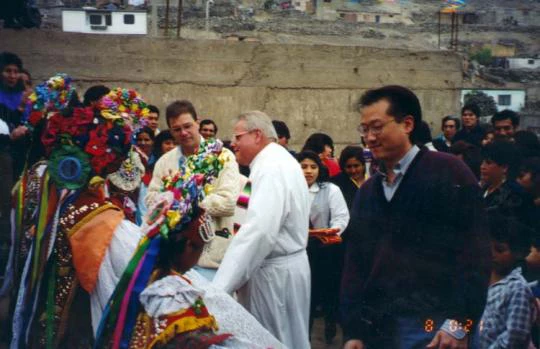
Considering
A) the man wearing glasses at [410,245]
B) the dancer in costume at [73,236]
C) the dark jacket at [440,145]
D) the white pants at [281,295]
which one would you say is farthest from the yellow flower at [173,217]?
the dark jacket at [440,145]

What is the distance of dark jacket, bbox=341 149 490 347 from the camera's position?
14.7 ft

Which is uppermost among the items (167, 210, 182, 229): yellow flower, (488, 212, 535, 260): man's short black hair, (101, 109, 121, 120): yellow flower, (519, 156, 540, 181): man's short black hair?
(101, 109, 121, 120): yellow flower


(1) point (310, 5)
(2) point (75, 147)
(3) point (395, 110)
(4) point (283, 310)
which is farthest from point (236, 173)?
(1) point (310, 5)

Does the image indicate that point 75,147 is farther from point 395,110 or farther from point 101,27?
point 101,27

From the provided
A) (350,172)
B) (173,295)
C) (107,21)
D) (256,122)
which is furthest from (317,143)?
(107,21)

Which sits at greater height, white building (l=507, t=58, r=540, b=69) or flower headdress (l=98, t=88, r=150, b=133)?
flower headdress (l=98, t=88, r=150, b=133)

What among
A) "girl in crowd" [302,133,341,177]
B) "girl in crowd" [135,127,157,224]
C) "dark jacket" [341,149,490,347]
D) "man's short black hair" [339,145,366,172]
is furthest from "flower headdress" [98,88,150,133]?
"girl in crowd" [302,133,341,177]

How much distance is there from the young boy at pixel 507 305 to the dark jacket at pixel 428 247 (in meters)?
0.59

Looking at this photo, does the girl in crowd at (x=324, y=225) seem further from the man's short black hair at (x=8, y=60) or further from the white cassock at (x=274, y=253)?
the man's short black hair at (x=8, y=60)

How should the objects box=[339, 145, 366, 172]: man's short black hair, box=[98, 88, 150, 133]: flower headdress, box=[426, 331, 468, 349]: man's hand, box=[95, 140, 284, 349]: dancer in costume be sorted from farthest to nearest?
box=[339, 145, 366, 172]: man's short black hair, box=[98, 88, 150, 133]: flower headdress, box=[426, 331, 468, 349]: man's hand, box=[95, 140, 284, 349]: dancer in costume

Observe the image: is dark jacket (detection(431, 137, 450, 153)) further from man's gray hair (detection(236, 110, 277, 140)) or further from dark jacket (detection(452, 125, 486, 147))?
man's gray hair (detection(236, 110, 277, 140))

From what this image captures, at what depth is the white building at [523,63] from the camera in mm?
31203

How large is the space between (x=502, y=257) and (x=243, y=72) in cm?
748

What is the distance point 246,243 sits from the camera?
564cm
